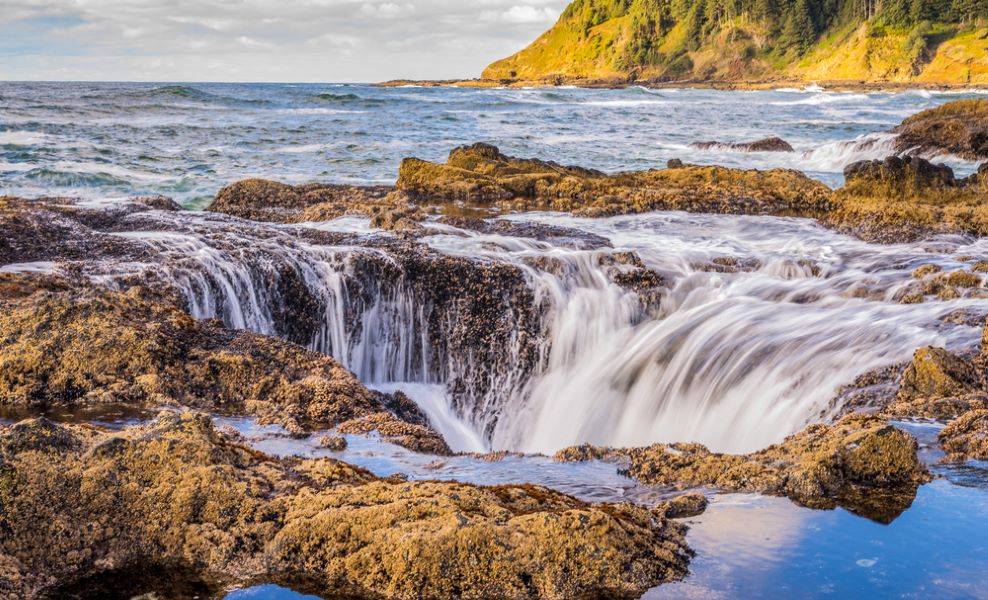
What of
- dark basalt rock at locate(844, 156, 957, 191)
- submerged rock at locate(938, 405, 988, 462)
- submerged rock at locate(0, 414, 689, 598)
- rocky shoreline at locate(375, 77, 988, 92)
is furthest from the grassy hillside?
submerged rock at locate(0, 414, 689, 598)

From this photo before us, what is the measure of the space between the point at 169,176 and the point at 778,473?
44.0 feet

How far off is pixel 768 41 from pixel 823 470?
10759 centimetres

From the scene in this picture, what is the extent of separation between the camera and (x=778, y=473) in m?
3.10

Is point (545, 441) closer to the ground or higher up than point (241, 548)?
closer to the ground

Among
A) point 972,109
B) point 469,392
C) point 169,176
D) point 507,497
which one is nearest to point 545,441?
point 469,392

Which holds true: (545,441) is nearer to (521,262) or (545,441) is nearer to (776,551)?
(521,262)

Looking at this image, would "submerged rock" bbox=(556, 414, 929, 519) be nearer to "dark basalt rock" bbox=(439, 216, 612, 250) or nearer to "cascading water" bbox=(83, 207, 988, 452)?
"cascading water" bbox=(83, 207, 988, 452)

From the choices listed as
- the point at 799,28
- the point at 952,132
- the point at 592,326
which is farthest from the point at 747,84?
the point at 592,326

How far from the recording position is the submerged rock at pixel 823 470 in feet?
9.64

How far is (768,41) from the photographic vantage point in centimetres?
10094

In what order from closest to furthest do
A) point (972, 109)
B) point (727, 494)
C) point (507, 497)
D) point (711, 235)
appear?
1. point (507, 497)
2. point (727, 494)
3. point (711, 235)
4. point (972, 109)

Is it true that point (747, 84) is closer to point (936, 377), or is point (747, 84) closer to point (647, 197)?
point (647, 197)

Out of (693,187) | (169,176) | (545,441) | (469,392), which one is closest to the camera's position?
(545,441)

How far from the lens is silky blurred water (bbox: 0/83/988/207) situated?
48.0 feet
